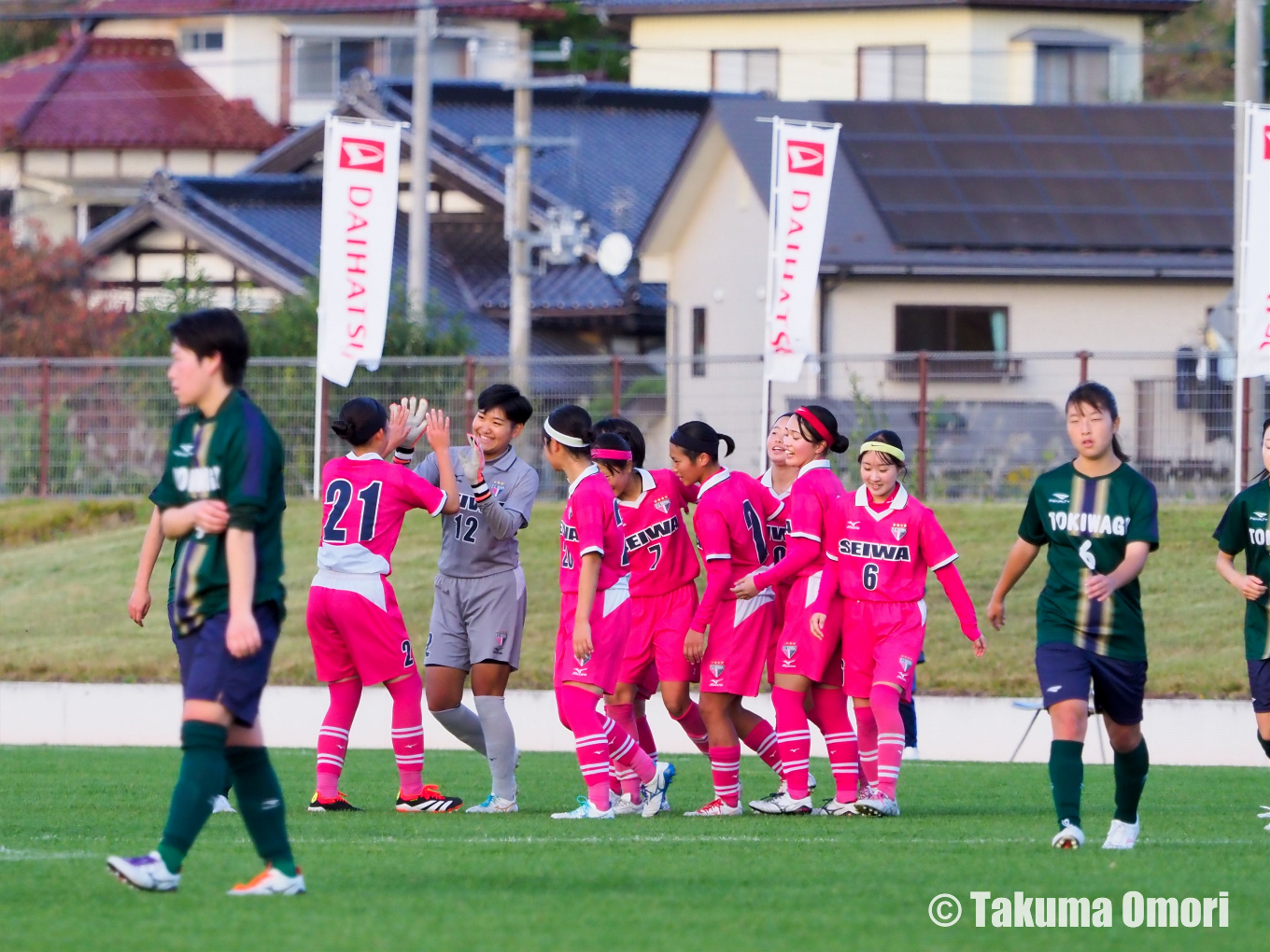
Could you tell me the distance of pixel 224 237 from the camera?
36156 millimetres

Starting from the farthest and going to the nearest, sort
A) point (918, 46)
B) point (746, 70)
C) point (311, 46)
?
point (311, 46)
point (746, 70)
point (918, 46)

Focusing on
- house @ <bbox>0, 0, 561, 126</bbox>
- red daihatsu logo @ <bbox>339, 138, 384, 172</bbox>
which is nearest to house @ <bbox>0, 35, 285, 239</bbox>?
house @ <bbox>0, 0, 561, 126</bbox>

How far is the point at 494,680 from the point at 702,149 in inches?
879

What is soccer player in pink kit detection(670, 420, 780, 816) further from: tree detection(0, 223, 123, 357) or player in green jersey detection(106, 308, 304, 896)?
tree detection(0, 223, 123, 357)

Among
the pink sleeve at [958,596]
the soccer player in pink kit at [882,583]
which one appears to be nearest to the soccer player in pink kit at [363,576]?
the soccer player in pink kit at [882,583]

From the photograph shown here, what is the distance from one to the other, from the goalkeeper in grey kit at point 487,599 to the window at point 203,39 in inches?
1707

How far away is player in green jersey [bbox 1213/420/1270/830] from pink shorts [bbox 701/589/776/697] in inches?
92.7

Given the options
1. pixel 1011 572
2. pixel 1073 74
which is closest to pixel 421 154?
pixel 1073 74

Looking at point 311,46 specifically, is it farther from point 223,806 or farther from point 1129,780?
point 1129,780

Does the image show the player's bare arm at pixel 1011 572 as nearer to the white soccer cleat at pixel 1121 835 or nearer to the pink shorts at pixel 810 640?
the white soccer cleat at pixel 1121 835

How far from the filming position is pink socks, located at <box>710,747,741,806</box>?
974 centimetres

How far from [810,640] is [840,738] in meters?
0.53

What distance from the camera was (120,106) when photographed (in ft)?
158

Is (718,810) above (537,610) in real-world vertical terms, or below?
below
